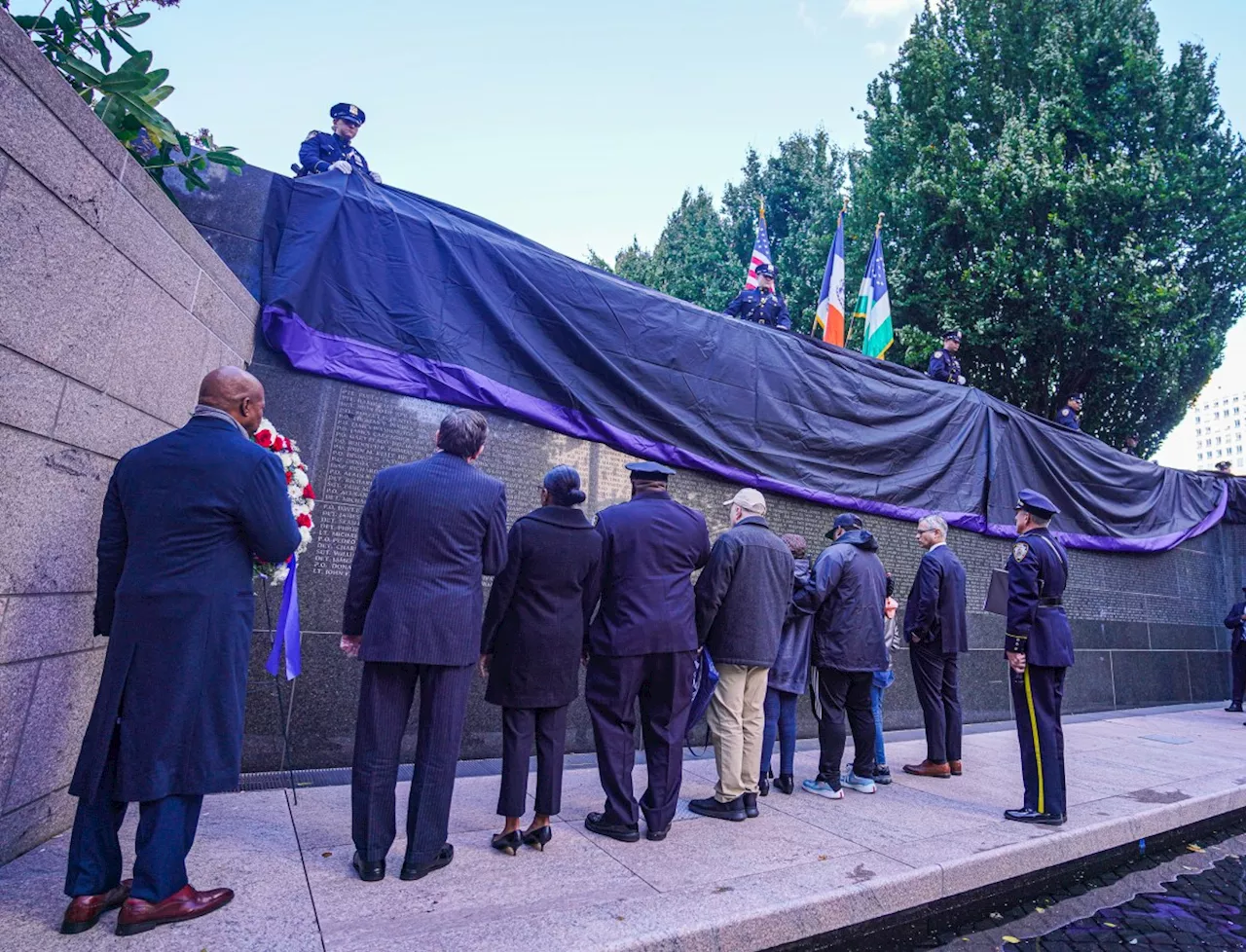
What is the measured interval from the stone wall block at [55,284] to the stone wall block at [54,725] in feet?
4.29

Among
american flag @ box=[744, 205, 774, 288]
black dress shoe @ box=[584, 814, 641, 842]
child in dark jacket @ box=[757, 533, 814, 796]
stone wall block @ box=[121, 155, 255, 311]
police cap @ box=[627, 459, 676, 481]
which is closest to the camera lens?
stone wall block @ box=[121, 155, 255, 311]

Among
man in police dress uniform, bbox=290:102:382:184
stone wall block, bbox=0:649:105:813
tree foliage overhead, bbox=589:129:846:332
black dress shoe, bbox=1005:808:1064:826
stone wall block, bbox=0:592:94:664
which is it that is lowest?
black dress shoe, bbox=1005:808:1064:826

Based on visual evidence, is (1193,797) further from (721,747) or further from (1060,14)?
(1060,14)

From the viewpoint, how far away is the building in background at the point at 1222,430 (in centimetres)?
10594

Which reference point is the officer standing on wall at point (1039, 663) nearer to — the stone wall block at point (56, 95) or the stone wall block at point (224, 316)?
the stone wall block at point (224, 316)

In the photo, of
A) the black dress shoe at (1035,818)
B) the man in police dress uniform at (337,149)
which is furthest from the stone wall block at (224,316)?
the black dress shoe at (1035,818)

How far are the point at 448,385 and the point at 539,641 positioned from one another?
105 inches

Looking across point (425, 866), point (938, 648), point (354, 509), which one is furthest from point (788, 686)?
point (354, 509)

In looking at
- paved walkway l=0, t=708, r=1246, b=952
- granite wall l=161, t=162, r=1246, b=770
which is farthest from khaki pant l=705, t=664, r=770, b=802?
granite wall l=161, t=162, r=1246, b=770

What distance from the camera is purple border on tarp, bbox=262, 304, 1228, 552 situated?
5.07 m

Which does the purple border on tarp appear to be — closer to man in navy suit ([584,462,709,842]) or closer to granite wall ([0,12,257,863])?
granite wall ([0,12,257,863])

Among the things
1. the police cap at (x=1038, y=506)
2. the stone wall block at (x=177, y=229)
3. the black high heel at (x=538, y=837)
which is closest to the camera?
the stone wall block at (x=177, y=229)

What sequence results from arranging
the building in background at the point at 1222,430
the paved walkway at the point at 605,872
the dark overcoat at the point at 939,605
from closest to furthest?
the paved walkway at the point at 605,872 < the dark overcoat at the point at 939,605 < the building in background at the point at 1222,430

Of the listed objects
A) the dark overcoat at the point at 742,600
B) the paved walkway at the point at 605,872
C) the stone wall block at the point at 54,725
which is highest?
the dark overcoat at the point at 742,600
